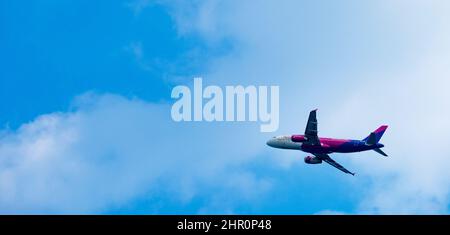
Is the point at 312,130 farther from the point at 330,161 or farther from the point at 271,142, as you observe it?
the point at 330,161

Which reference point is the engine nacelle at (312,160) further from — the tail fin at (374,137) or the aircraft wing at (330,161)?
the tail fin at (374,137)

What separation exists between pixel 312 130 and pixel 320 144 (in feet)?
18.2

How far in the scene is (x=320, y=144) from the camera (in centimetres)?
10500

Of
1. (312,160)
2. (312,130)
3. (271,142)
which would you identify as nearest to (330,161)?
(312,160)

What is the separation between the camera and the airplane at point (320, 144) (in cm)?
9844

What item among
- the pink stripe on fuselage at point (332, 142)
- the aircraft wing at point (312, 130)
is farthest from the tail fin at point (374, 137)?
the aircraft wing at point (312, 130)

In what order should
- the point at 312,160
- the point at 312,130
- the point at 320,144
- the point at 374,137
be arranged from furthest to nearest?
the point at 312,160 → the point at 320,144 → the point at 312,130 → the point at 374,137

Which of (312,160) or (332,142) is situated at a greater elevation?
(332,142)

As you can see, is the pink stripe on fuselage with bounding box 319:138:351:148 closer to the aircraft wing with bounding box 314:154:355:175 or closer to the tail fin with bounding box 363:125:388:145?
the aircraft wing with bounding box 314:154:355:175

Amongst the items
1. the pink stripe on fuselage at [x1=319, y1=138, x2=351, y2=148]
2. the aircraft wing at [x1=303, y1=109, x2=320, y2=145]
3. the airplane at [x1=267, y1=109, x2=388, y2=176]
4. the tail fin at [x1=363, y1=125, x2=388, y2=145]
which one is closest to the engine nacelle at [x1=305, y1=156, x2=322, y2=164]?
the airplane at [x1=267, y1=109, x2=388, y2=176]
